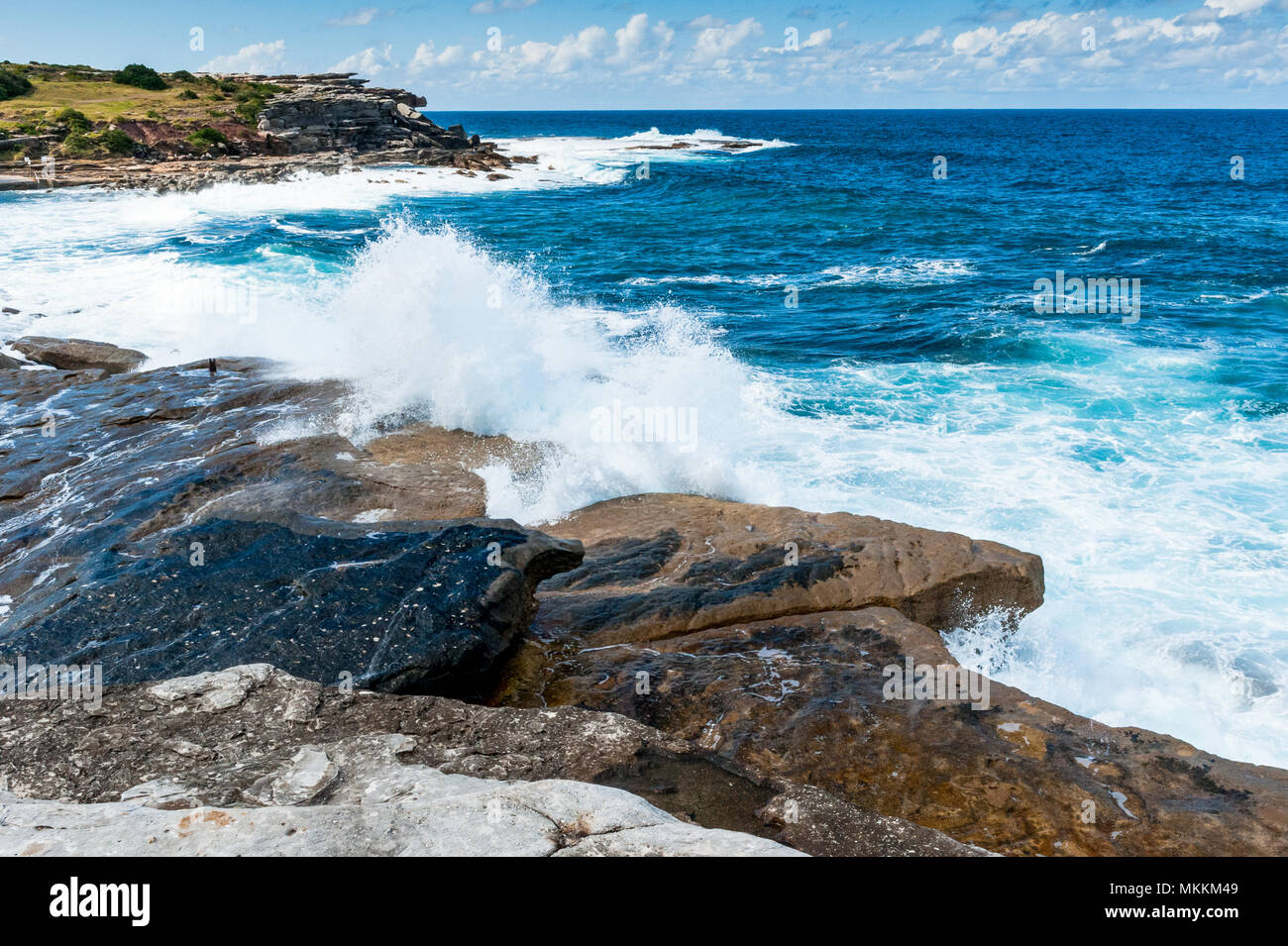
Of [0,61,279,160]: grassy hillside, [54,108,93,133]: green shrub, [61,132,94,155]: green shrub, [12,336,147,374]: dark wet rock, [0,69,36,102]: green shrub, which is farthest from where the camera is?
[0,69,36,102]: green shrub

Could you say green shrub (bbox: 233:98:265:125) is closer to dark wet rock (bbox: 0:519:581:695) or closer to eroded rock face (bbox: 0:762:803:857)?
dark wet rock (bbox: 0:519:581:695)

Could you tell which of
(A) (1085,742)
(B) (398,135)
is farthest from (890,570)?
(B) (398,135)

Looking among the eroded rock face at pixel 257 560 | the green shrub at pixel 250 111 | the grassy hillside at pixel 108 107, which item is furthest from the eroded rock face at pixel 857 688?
the green shrub at pixel 250 111

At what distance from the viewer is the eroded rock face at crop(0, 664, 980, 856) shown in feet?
8.55

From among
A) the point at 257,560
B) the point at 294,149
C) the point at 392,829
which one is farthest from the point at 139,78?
the point at 392,829

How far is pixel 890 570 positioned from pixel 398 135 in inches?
2036

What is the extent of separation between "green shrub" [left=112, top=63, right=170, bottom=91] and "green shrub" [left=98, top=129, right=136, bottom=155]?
16.5m

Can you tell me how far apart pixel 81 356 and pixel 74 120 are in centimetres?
3640

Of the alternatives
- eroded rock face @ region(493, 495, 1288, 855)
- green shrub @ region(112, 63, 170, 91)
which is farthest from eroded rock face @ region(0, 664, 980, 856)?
green shrub @ region(112, 63, 170, 91)

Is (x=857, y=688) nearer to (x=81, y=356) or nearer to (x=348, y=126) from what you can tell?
(x=81, y=356)

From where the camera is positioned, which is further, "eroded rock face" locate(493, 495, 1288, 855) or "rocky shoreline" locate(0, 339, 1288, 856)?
"eroded rock face" locate(493, 495, 1288, 855)

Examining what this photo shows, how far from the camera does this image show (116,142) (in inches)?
1560

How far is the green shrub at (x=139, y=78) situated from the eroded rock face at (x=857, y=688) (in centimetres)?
6005
